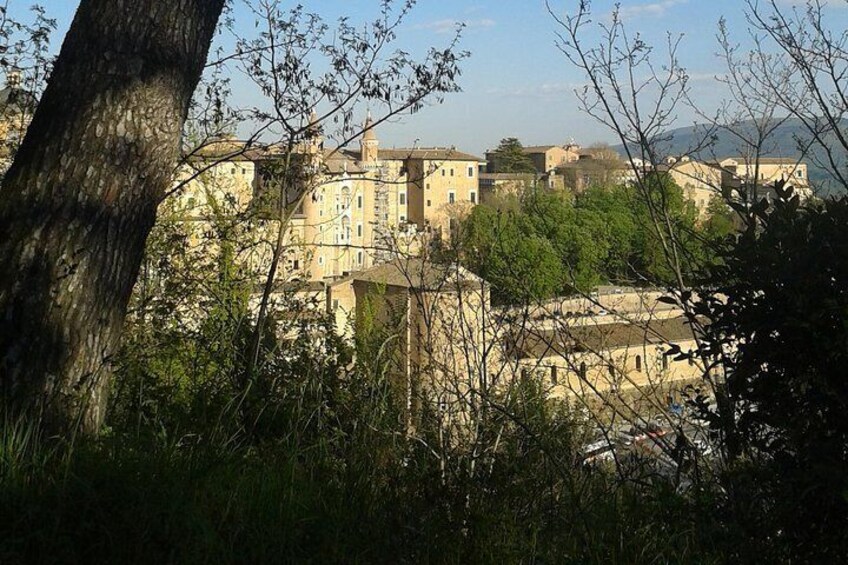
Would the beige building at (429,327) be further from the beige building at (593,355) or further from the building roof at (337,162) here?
the building roof at (337,162)

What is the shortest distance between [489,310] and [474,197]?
5956 centimetres

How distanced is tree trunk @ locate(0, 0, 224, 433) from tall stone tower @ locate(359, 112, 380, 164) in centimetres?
233

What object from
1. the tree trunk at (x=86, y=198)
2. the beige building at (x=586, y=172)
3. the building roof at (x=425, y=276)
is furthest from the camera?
the beige building at (x=586, y=172)

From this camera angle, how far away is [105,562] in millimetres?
2219

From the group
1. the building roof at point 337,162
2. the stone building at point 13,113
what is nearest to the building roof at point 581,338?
the building roof at point 337,162

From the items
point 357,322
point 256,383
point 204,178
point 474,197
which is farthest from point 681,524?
point 474,197

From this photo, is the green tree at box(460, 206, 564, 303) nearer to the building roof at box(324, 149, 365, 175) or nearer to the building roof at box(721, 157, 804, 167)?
the building roof at box(324, 149, 365, 175)

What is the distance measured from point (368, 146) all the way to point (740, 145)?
2669 mm

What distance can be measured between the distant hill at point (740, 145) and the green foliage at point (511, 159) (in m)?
54.2

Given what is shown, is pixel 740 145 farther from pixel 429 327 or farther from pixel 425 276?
pixel 429 327

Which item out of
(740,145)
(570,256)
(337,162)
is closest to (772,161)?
(740,145)

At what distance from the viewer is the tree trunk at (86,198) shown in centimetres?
290

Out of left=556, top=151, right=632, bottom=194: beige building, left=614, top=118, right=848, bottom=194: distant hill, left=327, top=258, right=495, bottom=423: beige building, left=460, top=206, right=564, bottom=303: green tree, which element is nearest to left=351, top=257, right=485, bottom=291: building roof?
left=327, top=258, right=495, bottom=423: beige building

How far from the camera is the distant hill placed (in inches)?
A: 190
